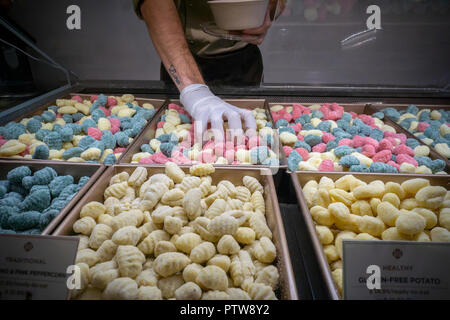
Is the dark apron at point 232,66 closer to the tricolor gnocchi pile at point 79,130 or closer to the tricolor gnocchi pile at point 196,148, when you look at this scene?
the tricolor gnocchi pile at point 79,130

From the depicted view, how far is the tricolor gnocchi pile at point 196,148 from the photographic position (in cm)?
99

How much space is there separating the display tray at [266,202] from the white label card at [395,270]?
11cm

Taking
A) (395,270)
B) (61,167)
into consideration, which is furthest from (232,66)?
(395,270)

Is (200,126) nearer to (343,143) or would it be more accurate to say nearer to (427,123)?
(343,143)

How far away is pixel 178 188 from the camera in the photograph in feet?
2.58

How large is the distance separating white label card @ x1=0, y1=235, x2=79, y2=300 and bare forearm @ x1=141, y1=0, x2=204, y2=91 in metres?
1.04

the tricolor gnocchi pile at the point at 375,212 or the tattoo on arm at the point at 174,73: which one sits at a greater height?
the tattoo on arm at the point at 174,73

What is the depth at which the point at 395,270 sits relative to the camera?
1.57 feet

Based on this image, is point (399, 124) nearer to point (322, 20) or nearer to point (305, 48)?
point (322, 20)

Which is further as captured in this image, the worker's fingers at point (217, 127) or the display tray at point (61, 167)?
the worker's fingers at point (217, 127)

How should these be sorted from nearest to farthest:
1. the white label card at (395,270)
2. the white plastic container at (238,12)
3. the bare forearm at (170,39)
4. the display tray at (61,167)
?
the white label card at (395,270) → the white plastic container at (238,12) → the display tray at (61,167) → the bare forearm at (170,39)

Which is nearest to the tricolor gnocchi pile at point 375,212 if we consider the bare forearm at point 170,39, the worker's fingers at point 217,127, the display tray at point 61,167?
the worker's fingers at point 217,127

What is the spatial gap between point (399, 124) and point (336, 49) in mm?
2123

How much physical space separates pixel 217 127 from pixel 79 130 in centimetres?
62
